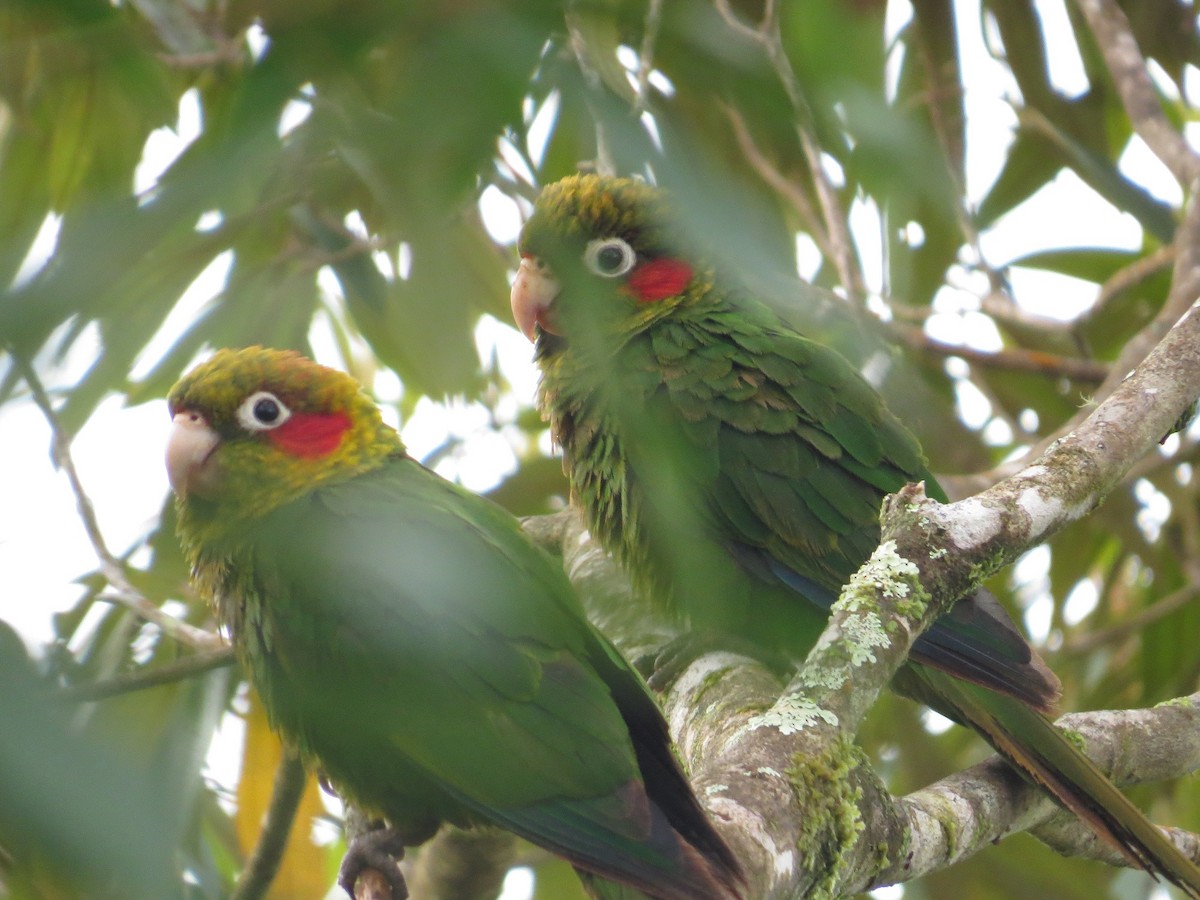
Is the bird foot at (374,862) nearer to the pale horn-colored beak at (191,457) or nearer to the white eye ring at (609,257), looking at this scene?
the pale horn-colored beak at (191,457)

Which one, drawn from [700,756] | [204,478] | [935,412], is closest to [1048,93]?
[935,412]

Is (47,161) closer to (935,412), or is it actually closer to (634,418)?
(634,418)

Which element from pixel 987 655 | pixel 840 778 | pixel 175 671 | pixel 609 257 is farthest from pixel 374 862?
pixel 609 257

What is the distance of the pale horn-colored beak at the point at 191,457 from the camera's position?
7.73 ft

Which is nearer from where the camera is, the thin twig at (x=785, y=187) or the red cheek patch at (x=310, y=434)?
the red cheek patch at (x=310, y=434)

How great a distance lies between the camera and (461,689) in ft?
6.66

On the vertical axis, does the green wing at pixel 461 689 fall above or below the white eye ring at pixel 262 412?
below

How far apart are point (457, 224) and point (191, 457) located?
26.1 inches

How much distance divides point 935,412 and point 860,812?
1.82 m

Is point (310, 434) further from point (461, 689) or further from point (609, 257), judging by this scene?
point (609, 257)

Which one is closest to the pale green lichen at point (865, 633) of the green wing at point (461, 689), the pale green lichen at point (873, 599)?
the pale green lichen at point (873, 599)

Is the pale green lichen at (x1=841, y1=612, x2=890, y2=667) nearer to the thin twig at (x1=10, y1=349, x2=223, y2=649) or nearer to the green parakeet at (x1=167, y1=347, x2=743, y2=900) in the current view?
the green parakeet at (x1=167, y1=347, x2=743, y2=900)

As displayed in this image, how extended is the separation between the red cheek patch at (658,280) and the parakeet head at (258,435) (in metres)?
0.83

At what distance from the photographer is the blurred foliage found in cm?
127
